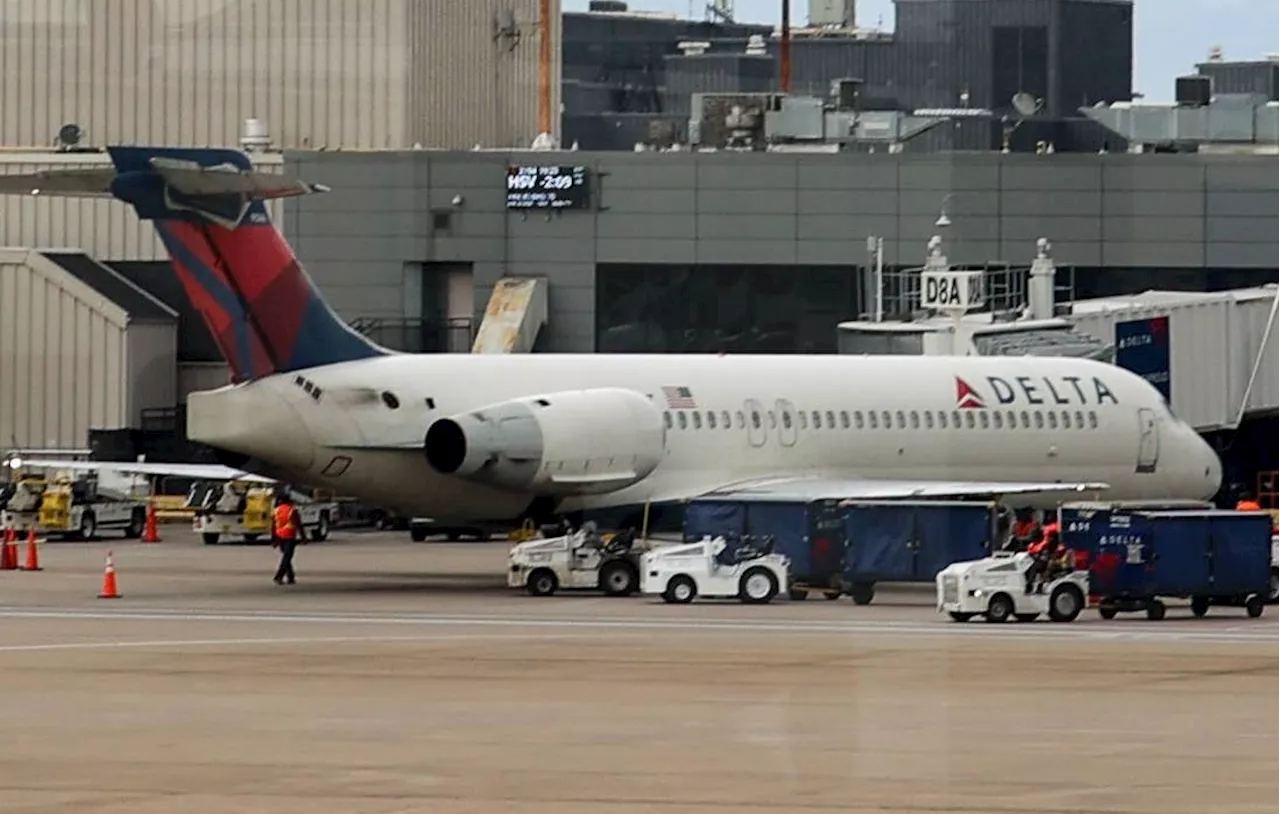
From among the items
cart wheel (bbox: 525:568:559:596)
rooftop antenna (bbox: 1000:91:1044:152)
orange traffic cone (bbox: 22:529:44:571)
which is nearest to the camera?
cart wheel (bbox: 525:568:559:596)

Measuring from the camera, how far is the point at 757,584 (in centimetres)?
4191

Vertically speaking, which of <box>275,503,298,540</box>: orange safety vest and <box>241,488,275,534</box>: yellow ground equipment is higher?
<box>275,503,298,540</box>: orange safety vest

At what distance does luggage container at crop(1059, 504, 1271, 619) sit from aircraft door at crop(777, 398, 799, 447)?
29.2 feet

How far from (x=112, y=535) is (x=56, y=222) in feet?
39.5

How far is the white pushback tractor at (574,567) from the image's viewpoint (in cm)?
4369

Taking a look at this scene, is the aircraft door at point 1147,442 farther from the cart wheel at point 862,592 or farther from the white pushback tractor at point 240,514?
the white pushback tractor at point 240,514

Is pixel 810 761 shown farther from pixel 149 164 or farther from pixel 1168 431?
pixel 1168 431

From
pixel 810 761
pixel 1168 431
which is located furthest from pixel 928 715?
pixel 1168 431

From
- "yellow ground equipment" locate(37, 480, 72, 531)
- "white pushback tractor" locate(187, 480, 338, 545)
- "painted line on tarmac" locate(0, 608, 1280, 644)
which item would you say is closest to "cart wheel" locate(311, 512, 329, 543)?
"white pushback tractor" locate(187, 480, 338, 545)

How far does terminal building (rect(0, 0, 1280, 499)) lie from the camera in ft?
230

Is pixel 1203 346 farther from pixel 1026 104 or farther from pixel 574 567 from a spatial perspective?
pixel 574 567

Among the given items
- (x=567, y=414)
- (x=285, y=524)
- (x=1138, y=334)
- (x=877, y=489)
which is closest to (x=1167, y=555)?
(x=877, y=489)

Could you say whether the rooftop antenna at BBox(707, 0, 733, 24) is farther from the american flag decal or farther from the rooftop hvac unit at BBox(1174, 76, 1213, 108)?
the american flag decal

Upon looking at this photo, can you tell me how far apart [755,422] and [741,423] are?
0.30 meters
